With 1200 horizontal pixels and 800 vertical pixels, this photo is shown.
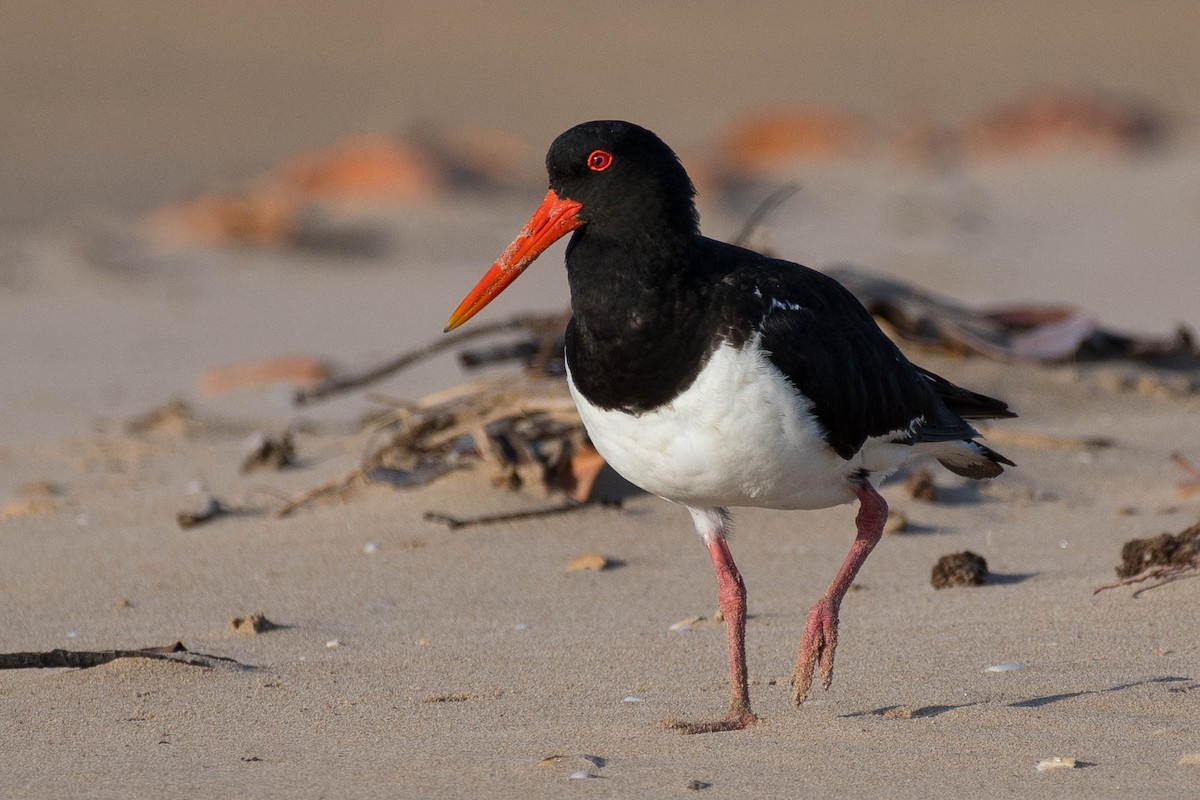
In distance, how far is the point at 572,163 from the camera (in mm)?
4180

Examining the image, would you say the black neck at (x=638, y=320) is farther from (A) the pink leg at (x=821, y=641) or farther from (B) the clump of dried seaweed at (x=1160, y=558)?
(B) the clump of dried seaweed at (x=1160, y=558)

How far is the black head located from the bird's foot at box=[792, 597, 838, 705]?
1026 millimetres

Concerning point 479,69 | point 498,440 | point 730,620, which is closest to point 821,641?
point 730,620

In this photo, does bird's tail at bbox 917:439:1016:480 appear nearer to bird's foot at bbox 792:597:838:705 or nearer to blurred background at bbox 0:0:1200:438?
bird's foot at bbox 792:597:838:705

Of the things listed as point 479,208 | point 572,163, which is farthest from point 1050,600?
point 479,208

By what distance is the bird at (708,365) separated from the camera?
13.0 ft

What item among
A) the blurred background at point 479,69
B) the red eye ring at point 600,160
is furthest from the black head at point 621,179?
the blurred background at point 479,69

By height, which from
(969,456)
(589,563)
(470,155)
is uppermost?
(470,155)

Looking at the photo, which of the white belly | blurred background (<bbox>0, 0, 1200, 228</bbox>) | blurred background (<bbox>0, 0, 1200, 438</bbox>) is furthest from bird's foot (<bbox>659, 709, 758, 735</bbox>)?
blurred background (<bbox>0, 0, 1200, 228</bbox>)

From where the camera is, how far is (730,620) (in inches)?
167

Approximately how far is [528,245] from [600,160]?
0.31 meters

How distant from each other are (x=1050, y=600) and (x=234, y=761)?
2550mm

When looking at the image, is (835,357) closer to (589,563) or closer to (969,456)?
(969,456)

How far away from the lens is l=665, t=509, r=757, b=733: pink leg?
13.1ft
